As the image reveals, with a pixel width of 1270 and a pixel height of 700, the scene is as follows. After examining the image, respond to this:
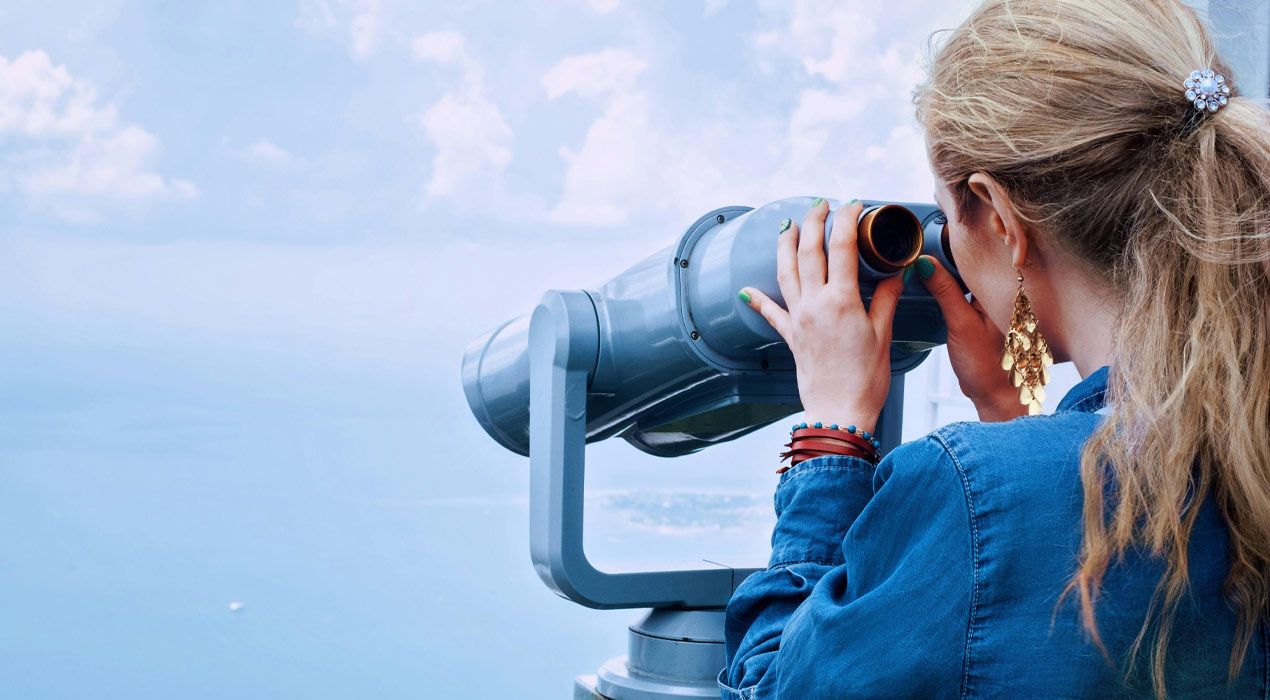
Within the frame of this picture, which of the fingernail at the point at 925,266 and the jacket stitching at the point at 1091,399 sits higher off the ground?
the fingernail at the point at 925,266

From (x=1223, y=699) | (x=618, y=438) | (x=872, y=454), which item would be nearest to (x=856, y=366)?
(x=872, y=454)

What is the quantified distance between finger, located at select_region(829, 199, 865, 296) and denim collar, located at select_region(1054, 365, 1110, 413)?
0.16 metres

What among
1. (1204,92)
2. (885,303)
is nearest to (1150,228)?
(1204,92)

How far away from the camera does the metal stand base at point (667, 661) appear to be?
90cm

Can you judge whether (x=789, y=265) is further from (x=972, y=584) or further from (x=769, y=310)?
(x=972, y=584)

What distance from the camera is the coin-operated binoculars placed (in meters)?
0.85

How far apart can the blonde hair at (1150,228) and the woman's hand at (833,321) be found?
10 centimetres

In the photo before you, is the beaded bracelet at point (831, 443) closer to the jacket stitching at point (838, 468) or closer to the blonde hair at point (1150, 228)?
the jacket stitching at point (838, 468)

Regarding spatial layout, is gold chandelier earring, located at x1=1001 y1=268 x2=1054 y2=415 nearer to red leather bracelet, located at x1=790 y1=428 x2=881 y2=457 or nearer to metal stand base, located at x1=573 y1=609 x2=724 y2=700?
red leather bracelet, located at x1=790 y1=428 x2=881 y2=457

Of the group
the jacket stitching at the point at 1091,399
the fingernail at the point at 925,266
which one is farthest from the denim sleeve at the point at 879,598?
the fingernail at the point at 925,266

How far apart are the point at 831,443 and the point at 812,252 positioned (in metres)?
0.13

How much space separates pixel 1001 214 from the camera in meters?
0.67

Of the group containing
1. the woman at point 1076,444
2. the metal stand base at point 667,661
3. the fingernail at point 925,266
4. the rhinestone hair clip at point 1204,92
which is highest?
the rhinestone hair clip at point 1204,92

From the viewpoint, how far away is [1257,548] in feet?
1.89
